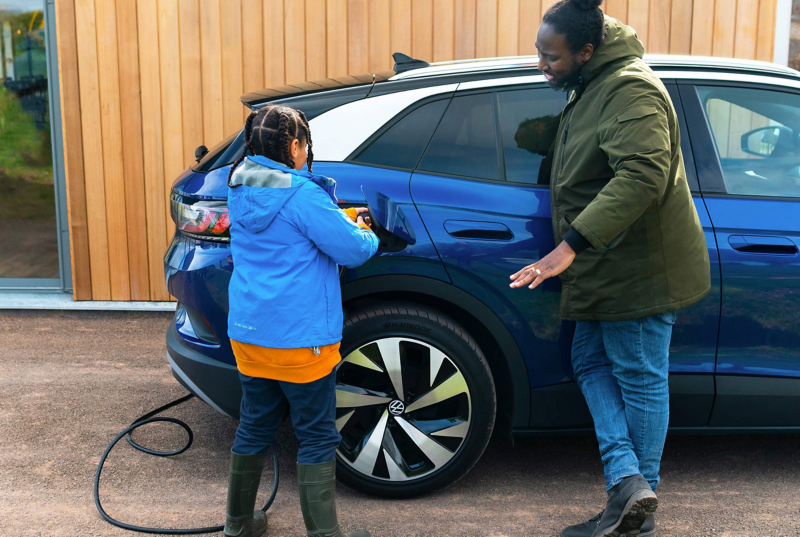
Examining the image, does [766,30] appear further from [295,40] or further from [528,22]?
[295,40]

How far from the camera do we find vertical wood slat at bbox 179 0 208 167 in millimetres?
5602

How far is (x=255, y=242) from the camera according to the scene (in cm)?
245

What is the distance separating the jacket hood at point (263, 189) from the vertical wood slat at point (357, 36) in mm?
3401

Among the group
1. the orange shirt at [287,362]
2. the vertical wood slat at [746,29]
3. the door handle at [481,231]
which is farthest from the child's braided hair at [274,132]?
the vertical wood slat at [746,29]

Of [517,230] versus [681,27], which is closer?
[517,230]

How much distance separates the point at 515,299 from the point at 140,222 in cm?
376

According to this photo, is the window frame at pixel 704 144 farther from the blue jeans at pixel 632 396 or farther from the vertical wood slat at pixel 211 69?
the vertical wood slat at pixel 211 69

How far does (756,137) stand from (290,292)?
2.07 meters

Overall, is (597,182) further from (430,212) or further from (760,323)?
(760,323)

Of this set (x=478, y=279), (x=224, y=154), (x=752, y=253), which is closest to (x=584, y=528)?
(x=478, y=279)

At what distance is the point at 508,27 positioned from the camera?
221 inches

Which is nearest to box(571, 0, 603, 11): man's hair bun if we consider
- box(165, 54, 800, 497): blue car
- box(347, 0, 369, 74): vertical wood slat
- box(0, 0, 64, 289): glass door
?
box(165, 54, 800, 497): blue car

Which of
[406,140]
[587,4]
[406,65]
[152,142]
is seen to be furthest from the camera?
[152,142]

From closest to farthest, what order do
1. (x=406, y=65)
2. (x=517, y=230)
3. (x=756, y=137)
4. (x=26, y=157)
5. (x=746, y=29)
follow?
1. (x=517, y=230)
2. (x=756, y=137)
3. (x=406, y=65)
4. (x=746, y=29)
5. (x=26, y=157)
